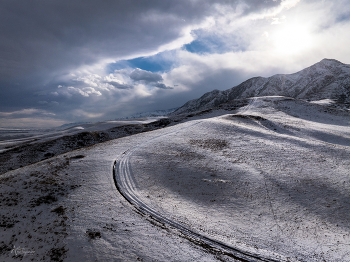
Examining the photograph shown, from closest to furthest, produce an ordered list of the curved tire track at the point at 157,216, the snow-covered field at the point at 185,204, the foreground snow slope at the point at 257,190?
the snow-covered field at the point at 185,204, the curved tire track at the point at 157,216, the foreground snow slope at the point at 257,190

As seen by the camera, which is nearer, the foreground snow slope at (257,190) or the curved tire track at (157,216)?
the curved tire track at (157,216)

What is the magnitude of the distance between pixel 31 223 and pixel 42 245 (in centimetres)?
329

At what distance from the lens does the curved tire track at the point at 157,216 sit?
11.9m

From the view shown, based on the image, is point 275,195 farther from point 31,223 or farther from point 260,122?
point 260,122

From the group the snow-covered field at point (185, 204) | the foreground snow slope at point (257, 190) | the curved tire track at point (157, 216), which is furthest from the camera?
the foreground snow slope at point (257, 190)

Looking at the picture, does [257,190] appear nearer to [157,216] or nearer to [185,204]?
[185,204]

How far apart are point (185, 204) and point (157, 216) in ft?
12.8

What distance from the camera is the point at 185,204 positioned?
1794 centimetres

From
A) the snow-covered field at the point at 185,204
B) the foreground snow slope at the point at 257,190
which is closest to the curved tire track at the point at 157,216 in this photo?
the snow-covered field at the point at 185,204

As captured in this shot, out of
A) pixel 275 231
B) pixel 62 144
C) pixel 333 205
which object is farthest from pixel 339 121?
pixel 62 144

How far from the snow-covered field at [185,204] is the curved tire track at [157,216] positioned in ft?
1.36

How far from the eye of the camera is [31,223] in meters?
13.2

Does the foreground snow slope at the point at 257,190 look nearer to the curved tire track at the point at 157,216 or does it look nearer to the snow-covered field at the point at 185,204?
→ the snow-covered field at the point at 185,204

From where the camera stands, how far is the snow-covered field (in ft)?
38.2
